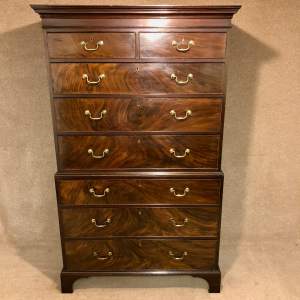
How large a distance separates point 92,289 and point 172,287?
54cm

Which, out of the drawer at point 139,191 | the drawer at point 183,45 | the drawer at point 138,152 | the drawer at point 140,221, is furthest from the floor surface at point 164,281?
the drawer at point 183,45

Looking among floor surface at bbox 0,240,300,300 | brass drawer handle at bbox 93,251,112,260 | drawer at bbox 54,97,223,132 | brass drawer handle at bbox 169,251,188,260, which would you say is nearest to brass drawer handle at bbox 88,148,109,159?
drawer at bbox 54,97,223,132

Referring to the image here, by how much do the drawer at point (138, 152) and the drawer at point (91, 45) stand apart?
0.45 meters

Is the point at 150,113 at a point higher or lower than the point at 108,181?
higher

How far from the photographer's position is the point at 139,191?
188 cm

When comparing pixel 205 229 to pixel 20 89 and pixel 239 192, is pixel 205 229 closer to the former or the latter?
pixel 239 192

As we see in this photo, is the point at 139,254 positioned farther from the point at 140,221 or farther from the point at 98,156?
the point at 98,156

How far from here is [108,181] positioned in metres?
1.86

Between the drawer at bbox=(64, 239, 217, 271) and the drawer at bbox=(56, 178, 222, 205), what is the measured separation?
0.90ft

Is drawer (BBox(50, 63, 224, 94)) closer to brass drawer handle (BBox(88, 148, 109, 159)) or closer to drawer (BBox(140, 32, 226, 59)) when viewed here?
drawer (BBox(140, 32, 226, 59))

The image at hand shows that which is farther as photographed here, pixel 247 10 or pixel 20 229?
pixel 20 229

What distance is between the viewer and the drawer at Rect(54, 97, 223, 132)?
5.70 feet

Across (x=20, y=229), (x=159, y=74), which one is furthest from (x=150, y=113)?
(x=20, y=229)

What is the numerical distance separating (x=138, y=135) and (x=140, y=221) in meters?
0.54
